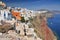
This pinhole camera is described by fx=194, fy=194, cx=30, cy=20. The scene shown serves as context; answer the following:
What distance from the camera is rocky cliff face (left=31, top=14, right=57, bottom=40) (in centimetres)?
368

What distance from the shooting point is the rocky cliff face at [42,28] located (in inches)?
145

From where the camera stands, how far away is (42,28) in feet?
12.4

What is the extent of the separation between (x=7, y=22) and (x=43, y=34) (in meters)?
0.74

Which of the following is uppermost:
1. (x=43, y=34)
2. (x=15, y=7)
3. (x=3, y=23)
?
(x=15, y=7)

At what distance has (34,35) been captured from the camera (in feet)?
11.2

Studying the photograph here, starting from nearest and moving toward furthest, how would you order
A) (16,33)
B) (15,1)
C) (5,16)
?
(16,33) < (5,16) < (15,1)

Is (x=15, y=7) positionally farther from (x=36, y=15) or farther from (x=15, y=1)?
(x=36, y=15)

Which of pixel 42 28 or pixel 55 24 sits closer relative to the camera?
pixel 55 24

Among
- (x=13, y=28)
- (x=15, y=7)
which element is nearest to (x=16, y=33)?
(x=13, y=28)

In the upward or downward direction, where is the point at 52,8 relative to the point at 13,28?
upward

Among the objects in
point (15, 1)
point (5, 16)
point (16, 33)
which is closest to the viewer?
point (16, 33)

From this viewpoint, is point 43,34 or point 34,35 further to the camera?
point 43,34

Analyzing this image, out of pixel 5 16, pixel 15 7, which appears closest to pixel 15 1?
pixel 15 7

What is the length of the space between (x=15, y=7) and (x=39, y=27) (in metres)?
0.63
